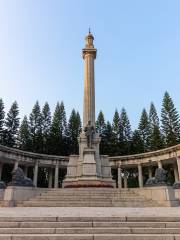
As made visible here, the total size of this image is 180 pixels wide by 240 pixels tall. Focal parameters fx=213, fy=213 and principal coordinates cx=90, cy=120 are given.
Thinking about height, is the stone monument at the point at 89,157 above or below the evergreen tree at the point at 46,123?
below

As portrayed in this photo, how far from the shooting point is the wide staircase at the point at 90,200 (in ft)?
40.7

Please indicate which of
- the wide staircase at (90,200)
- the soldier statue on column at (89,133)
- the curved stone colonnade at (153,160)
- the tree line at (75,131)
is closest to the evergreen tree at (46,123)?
the tree line at (75,131)

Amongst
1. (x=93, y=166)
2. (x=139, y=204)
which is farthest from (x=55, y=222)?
(x=93, y=166)

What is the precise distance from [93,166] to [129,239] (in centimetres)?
1699

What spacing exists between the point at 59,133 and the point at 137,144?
57.7ft

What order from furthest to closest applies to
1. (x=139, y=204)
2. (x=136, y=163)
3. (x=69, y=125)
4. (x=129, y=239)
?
(x=69, y=125) → (x=136, y=163) → (x=139, y=204) → (x=129, y=239)

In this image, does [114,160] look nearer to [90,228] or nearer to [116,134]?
[116,134]

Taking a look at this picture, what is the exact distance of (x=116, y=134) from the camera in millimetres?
49500

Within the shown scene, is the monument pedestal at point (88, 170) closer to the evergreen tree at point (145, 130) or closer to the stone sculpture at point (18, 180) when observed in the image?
the stone sculpture at point (18, 180)

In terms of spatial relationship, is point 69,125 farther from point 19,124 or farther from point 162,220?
point 162,220

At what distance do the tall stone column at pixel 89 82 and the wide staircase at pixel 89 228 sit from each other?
1946 cm

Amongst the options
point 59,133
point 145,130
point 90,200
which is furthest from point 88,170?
point 145,130

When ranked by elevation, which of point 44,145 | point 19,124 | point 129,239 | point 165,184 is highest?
point 19,124

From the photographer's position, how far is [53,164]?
121 feet
